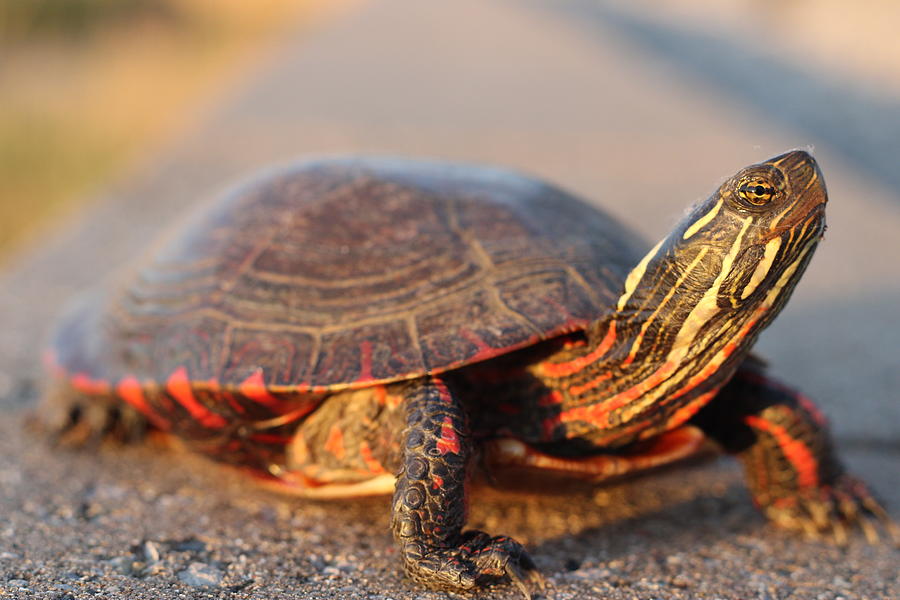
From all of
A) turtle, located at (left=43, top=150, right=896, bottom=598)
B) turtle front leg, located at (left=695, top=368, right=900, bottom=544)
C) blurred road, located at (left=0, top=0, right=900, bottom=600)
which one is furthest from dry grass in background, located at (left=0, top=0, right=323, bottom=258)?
turtle front leg, located at (left=695, top=368, right=900, bottom=544)

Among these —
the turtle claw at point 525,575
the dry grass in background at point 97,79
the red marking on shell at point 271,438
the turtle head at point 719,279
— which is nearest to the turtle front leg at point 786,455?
the turtle head at point 719,279

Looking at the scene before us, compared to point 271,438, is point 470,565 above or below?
above

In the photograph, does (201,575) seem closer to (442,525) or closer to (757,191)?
(442,525)

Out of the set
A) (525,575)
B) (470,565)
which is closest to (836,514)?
(525,575)

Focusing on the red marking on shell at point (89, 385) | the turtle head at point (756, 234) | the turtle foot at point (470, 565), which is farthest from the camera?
the red marking on shell at point (89, 385)

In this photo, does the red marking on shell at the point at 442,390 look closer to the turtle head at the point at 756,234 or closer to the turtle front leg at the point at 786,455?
the turtle head at the point at 756,234

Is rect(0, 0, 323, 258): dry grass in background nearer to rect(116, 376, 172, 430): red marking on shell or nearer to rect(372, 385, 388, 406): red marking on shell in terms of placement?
rect(116, 376, 172, 430): red marking on shell
